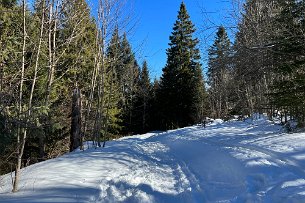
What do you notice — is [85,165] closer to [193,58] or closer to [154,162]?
[154,162]

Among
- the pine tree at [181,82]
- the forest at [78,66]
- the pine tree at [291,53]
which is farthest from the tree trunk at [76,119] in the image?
the pine tree at [181,82]

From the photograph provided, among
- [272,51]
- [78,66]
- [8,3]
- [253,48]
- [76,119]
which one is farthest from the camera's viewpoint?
[78,66]

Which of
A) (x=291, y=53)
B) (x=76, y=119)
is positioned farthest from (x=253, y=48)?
(x=76, y=119)

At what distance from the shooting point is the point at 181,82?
40.0 metres

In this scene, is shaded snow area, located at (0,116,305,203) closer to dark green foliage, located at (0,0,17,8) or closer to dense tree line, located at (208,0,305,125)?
dense tree line, located at (208,0,305,125)

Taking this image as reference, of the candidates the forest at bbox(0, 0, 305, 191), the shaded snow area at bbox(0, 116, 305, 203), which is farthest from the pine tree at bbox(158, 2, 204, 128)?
the shaded snow area at bbox(0, 116, 305, 203)

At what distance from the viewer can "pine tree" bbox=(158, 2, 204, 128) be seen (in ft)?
129

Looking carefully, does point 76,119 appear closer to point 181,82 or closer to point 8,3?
point 8,3

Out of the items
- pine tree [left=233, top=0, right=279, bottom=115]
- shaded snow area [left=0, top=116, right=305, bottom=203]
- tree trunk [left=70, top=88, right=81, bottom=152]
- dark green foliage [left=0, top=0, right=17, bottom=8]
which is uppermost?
dark green foliage [left=0, top=0, right=17, bottom=8]

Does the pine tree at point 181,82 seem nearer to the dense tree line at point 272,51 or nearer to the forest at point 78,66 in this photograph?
the forest at point 78,66

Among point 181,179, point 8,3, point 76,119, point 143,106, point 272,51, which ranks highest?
point 8,3

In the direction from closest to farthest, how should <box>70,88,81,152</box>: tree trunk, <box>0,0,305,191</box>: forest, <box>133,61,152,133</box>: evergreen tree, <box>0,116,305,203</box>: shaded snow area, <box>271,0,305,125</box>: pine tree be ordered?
<box>0,116,305,203</box>: shaded snow area
<box>0,0,305,191</box>: forest
<box>271,0,305,125</box>: pine tree
<box>70,88,81,152</box>: tree trunk
<box>133,61,152,133</box>: evergreen tree

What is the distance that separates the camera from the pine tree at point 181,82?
39406 millimetres

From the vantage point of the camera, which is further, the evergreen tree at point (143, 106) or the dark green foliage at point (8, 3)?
the evergreen tree at point (143, 106)
